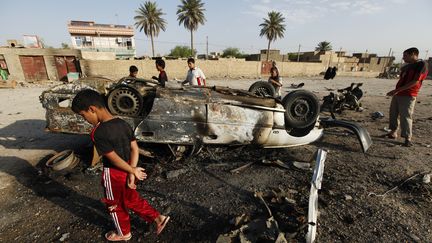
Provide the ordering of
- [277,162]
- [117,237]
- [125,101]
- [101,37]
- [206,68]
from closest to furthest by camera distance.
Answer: [117,237] → [125,101] → [277,162] → [206,68] → [101,37]

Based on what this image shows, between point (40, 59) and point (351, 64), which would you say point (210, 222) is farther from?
point (351, 64)

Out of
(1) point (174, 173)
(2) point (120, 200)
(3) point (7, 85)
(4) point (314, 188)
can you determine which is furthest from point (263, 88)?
(3) point (7, 85)

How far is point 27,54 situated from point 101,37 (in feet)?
77.3

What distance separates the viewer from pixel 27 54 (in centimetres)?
1736

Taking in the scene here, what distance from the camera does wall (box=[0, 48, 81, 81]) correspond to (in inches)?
661

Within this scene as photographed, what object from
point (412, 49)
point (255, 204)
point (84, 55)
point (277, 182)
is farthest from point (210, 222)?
point (84, 55)

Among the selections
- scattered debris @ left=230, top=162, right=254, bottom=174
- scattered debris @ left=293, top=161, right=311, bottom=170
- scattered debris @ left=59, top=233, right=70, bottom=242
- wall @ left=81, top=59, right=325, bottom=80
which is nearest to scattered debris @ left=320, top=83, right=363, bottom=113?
Result: scattered debris @ left=293, top=161, right=311, bottom=170

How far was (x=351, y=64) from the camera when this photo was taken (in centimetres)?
4169

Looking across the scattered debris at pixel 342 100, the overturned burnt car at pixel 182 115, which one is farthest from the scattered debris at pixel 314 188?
the scattered debris at pixel 342 100

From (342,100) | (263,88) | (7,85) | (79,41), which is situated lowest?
(7,85)

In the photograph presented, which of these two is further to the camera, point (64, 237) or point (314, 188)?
point (64, 237)

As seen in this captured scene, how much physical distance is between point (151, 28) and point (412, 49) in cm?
3748

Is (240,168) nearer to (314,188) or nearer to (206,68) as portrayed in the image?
(314,188)

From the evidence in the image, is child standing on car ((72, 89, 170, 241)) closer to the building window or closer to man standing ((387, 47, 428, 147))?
man standing ((387, 47, 428, 147))
